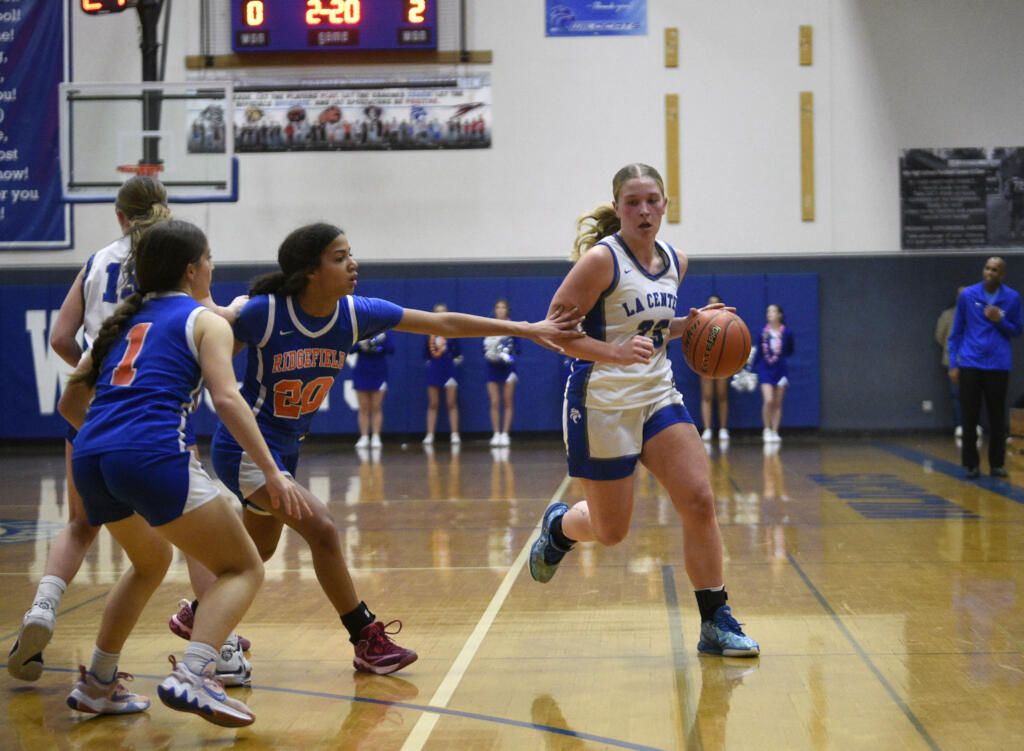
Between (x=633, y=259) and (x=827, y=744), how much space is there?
6.09ft

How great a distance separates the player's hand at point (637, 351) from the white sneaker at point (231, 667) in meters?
1.61

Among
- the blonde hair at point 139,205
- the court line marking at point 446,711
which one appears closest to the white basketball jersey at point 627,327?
the court line marking at point 446,711


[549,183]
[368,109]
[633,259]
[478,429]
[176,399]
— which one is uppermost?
[368,109]

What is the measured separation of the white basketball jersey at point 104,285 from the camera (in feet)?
13.0

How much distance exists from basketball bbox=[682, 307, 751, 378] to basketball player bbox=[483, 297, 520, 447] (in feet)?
31.1

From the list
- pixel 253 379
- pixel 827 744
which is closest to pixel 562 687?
pixel 827 744

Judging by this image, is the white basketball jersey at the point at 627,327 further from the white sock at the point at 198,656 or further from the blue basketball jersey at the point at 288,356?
the white sock at the point at 198,656

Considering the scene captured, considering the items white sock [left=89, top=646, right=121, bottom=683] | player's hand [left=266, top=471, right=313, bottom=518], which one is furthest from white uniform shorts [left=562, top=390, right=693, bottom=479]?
white sock [left=89, top=646, right=121, bottom=683]

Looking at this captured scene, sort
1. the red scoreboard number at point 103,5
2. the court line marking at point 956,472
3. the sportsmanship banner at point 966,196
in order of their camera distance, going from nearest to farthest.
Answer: the court line marking at point 956,472
the red scoreboard number at point 103,5
the sportsmanship banner at point 966,196

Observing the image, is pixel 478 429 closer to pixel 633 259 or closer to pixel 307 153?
pixel 307 153

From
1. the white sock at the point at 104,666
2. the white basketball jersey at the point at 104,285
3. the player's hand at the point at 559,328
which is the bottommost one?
the white sock at the point at 104,666

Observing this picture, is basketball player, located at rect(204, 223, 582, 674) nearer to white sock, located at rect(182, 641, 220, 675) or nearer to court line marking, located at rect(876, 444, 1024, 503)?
white sock, located at rect(182, 641, 220, 675)

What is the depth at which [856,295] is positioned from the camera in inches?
587

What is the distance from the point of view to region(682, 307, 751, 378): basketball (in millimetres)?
4258
